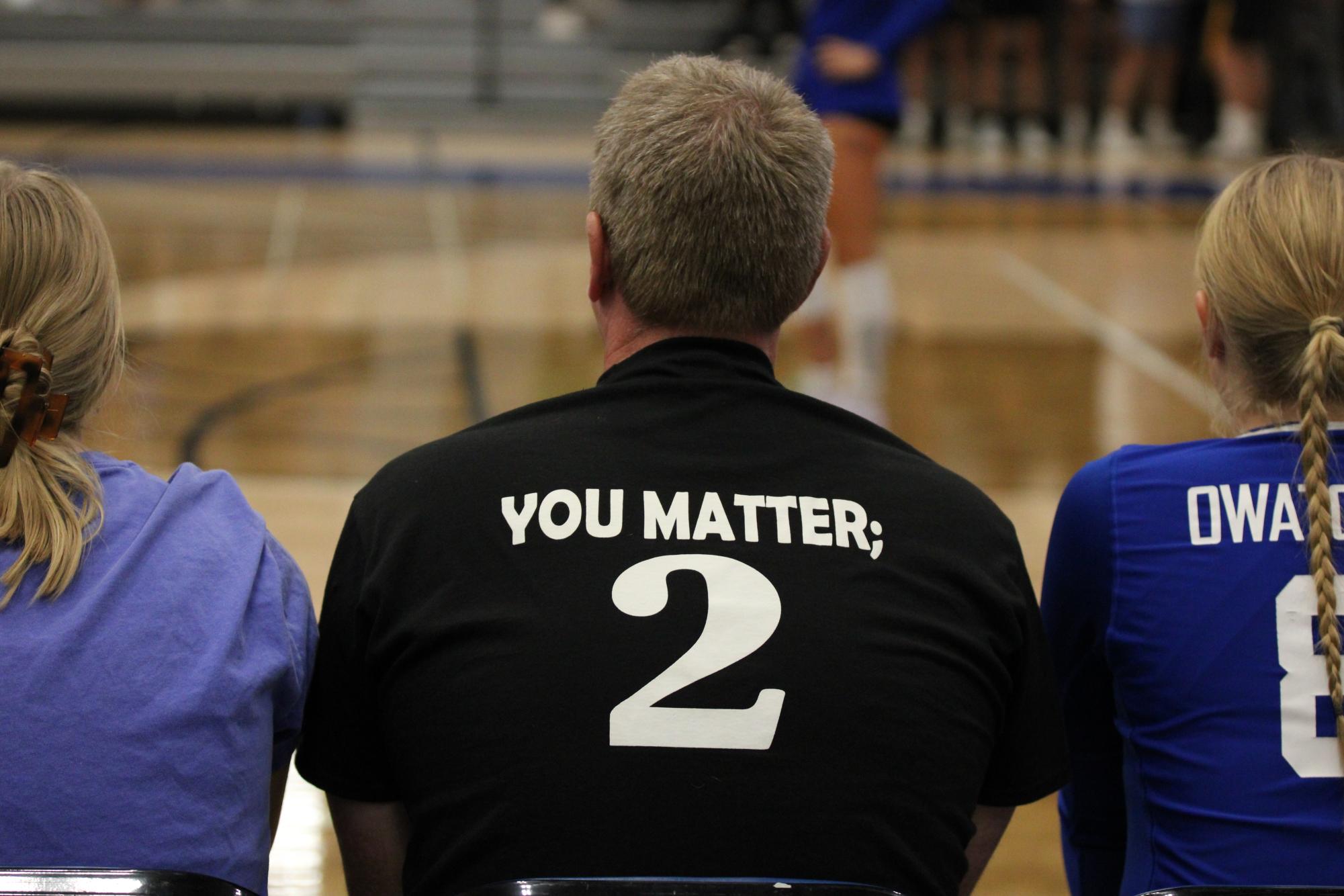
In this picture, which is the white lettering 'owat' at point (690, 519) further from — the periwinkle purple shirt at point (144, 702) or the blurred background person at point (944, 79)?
the blurred background person at point (944, 79)

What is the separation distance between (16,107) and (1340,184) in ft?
41.9

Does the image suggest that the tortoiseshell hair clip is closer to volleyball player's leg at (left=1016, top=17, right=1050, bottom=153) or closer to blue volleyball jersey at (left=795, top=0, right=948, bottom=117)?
blue volleyball jersey at (left=795, top=0, right=948, bottom=117)

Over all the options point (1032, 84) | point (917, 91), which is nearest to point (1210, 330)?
point (1032, 84)

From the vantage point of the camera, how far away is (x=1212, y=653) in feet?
3.85

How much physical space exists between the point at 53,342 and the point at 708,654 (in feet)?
1.83

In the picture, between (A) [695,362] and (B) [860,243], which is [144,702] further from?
(B) [860,243]

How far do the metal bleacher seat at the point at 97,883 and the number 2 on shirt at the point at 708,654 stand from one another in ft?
0.94

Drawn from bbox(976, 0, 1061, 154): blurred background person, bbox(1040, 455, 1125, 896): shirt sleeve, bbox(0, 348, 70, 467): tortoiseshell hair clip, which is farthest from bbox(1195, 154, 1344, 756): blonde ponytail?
bbox(976, 0, 1061, 154): blurred background person

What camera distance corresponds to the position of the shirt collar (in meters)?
1.12

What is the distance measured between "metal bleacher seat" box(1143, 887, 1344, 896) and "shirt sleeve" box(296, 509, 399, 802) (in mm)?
581

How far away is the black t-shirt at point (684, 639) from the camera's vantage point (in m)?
0.98

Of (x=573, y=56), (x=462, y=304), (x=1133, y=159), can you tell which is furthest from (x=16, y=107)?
(x=1133, y=159)

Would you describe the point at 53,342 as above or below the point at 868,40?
below

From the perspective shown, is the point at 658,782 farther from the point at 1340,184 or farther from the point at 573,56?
the point at 573,56
